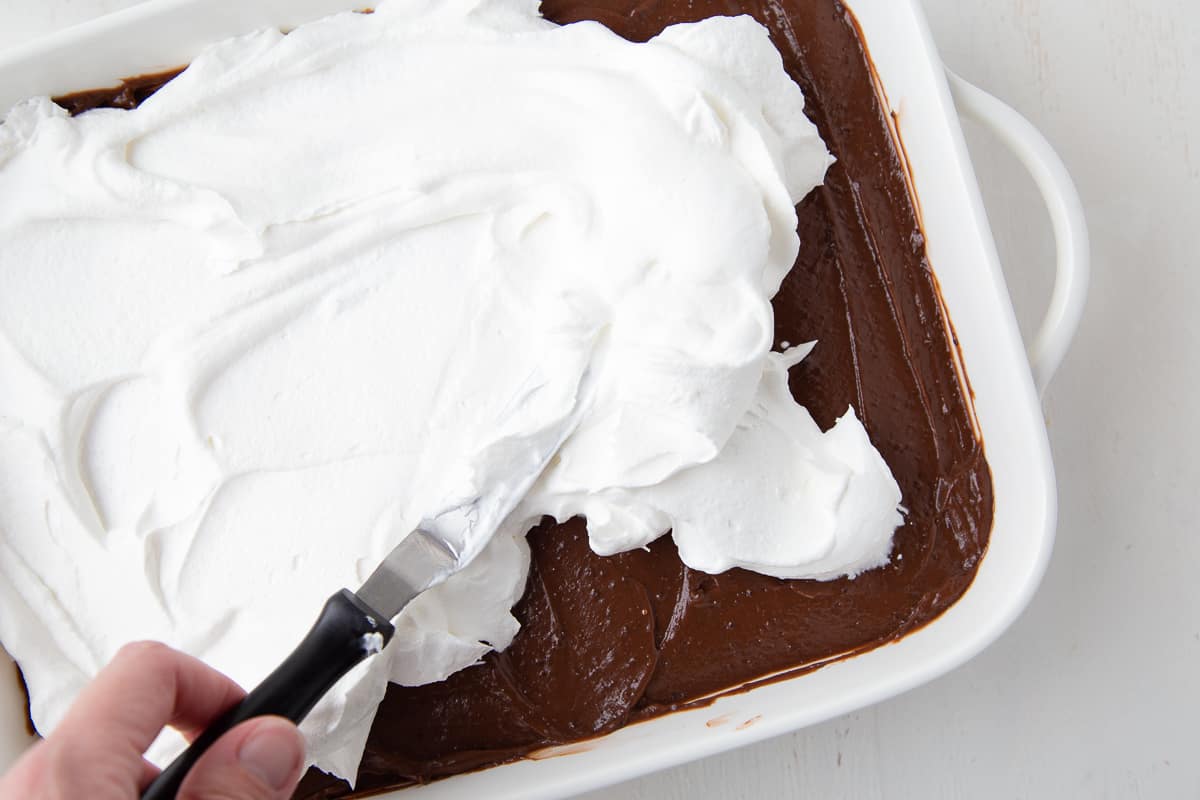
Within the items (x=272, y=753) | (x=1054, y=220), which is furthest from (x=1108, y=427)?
(x=272, y=753)

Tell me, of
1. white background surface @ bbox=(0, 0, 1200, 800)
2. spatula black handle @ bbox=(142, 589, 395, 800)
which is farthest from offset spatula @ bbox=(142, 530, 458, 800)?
white background surface @ bbox=(0, 0, 1200, 800)

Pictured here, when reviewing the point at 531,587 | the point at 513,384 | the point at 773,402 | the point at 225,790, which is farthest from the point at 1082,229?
the point at 225,790

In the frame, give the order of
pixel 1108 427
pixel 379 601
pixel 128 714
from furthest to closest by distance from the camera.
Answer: pixel 1108 427 → pixel 379 601 → pixel 128 714

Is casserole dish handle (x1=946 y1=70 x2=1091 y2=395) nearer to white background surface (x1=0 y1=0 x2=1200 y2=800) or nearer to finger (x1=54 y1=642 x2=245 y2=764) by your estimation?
white background surface (x1=0 y1=0 x2=1200 y2=800)

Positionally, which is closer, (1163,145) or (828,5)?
(828,5)

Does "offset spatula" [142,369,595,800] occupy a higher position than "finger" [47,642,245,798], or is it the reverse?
"finger" [47,642,245,798]

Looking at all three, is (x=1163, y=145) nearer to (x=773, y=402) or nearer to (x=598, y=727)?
(x=773, y=402)

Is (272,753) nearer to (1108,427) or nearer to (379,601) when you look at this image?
(379,601)
